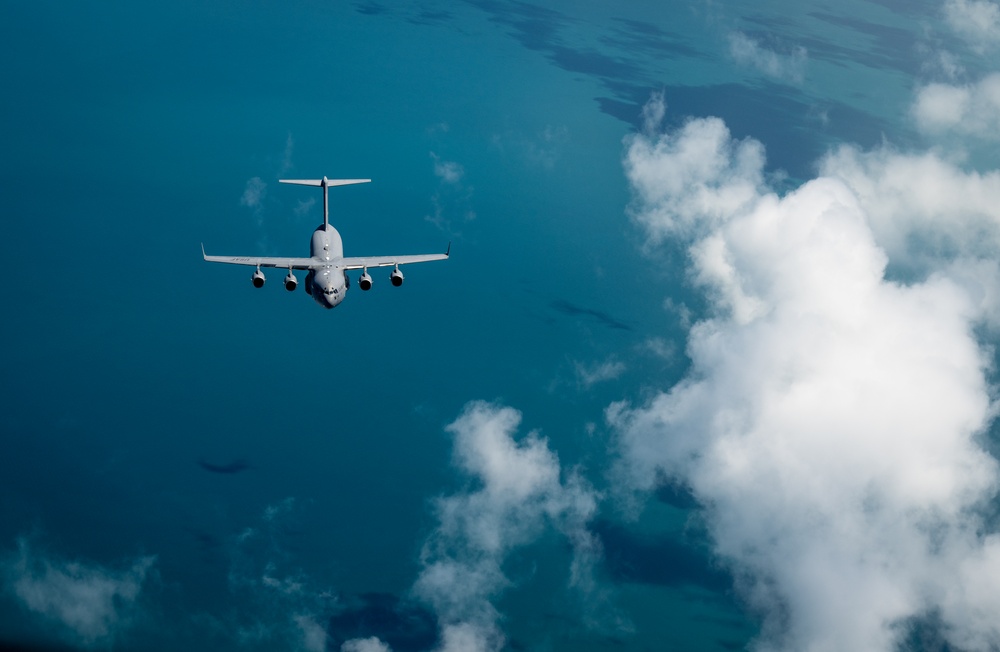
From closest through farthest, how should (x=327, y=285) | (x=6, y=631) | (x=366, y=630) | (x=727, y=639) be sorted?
(x=327, y=285), (x=6, y=631), (x=366, y=630), (x=727, y=639)

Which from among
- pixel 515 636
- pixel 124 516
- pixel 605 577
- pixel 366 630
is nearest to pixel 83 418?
pixel 124 516

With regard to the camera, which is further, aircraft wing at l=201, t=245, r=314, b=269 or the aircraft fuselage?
the aircraft fuselage

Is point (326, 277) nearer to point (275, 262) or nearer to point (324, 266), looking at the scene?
point (324, 266)

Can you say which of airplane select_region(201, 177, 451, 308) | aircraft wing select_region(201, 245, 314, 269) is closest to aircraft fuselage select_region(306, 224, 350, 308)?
airplane select_region(201, 177, 451, 308)

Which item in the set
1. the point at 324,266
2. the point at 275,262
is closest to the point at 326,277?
the point at 324,266

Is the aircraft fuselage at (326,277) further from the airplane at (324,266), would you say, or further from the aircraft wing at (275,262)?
the aircraft wing at (275,262)

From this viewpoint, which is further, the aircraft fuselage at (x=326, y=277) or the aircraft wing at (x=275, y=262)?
the aircraft fuselage at (x=326, y=277)

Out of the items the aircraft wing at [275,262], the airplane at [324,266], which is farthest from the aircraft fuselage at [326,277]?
the aircraft wing at [275,262]

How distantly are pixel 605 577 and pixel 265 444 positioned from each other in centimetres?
6588

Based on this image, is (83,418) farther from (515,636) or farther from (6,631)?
(515,636)

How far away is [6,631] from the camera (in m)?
137

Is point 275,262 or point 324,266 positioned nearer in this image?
point 275,262

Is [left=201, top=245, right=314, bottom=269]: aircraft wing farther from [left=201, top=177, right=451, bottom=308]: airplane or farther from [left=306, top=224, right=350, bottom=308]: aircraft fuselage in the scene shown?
[left=306, top=224, right=350, bottom=308]: aircraft fuselage

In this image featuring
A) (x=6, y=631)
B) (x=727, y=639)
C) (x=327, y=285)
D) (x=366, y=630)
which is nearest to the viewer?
(x=327, y=285)
